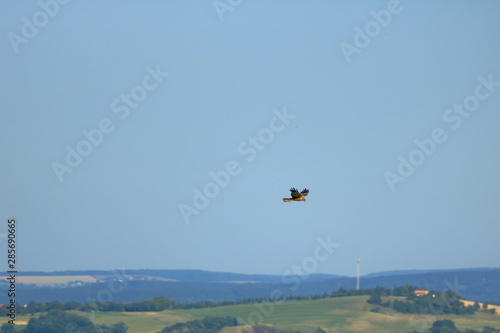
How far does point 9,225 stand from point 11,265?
390cm

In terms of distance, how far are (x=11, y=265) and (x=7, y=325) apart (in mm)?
96481

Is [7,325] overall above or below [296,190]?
below

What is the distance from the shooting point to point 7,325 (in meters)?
186

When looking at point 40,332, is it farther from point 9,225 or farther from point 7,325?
point 9,225

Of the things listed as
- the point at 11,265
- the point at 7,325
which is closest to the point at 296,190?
the point at 11,265

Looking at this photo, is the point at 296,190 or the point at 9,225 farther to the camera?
the point at 9,225

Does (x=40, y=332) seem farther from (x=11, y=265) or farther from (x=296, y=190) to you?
(x=296, y=190)

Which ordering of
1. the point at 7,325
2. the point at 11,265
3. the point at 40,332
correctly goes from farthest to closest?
the point at 40,332
the point at 7,325
the point at 11,265

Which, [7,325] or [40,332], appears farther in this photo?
[40,332]

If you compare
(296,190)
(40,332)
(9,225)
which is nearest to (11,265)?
(9,225)

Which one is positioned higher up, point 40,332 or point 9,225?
point 9,225

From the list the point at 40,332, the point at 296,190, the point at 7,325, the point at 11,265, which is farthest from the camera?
the point at 40,332

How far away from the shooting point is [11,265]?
93.9m

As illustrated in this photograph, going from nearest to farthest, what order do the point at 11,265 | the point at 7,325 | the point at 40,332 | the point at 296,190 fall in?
1. the point at 296,190
2. the point at 11,265
3. the point at 7,325
4. the point at 40,332
